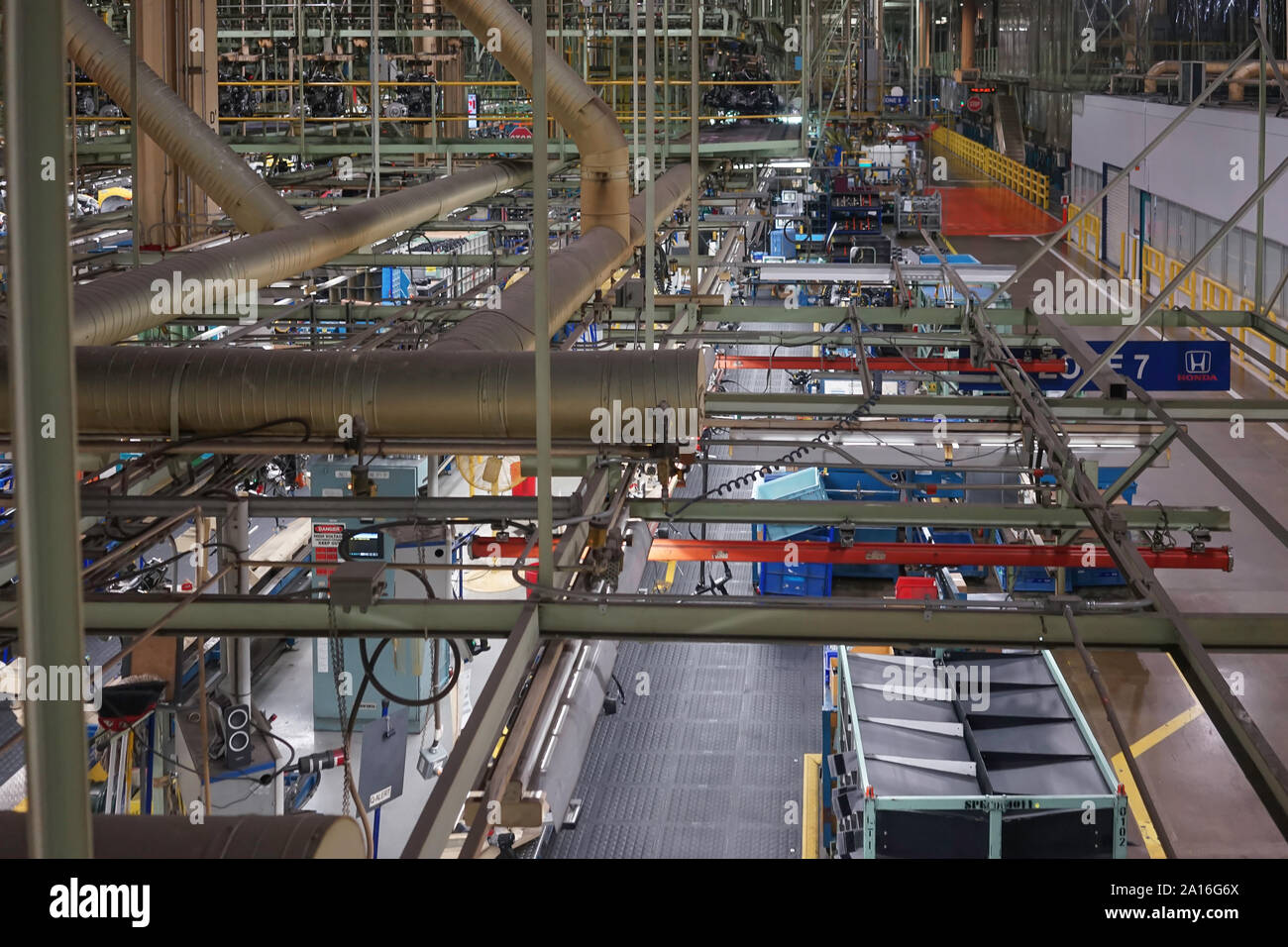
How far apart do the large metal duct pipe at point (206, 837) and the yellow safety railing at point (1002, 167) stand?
3407 cm

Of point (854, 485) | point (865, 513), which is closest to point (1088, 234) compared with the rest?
point (854, 485)

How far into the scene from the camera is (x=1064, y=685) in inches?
363

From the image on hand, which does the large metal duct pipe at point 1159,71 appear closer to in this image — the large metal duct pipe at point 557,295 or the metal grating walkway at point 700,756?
the metal grating walkway at point 700,756

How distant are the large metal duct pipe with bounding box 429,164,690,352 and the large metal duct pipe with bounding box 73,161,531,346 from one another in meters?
1.04

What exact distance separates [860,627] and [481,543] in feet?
7.09

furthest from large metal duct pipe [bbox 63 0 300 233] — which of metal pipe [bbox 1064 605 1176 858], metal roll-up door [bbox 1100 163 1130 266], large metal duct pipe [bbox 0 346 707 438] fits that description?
metal roll-up door [bbox 1100 163 1130 266]

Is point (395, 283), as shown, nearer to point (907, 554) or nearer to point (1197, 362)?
point (1197, 362)

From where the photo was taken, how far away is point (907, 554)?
591 centimetres

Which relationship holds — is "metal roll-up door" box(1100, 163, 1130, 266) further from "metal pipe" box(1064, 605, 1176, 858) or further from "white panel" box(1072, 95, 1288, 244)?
"metal pipe" box(1064, 605, 1176, 858)

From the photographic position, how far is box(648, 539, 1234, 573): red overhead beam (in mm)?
5617

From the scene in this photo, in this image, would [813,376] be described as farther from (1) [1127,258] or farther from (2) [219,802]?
(1) [1127,258]

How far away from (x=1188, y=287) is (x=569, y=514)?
66.2ft

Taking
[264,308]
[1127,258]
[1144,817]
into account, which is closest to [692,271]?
[264,308]

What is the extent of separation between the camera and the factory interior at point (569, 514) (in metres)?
3.06
